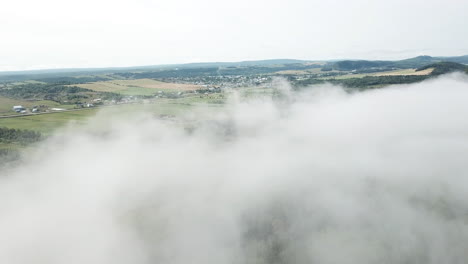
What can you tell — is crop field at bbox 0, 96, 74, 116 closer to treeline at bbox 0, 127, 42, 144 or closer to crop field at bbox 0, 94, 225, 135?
crop field at bbox 0, 94, 225, 135

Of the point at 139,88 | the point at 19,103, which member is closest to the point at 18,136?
the point at 19,103

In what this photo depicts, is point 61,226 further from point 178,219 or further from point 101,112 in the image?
point 101,112

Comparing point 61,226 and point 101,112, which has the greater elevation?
point 101,112

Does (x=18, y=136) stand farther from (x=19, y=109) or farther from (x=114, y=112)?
(x=19, y=109)

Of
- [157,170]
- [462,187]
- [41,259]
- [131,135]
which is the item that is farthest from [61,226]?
[462,187]

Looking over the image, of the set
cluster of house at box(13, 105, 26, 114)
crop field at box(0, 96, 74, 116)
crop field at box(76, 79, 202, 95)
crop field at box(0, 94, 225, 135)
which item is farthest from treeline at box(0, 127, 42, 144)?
crop field at box(76, 79, 202, 95)

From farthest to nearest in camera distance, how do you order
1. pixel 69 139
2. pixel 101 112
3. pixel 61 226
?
1. pixel 101 112
2. pixel 69 139
3. pixel 61 226

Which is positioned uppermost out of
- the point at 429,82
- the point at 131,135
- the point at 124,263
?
the point at 429,82

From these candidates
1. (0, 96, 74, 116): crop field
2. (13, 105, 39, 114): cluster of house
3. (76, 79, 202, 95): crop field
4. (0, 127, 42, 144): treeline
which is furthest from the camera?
(76, 79, 202, 95): crop field
